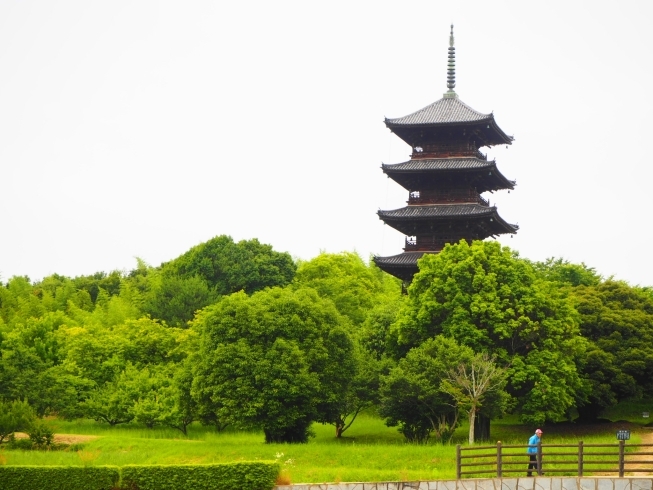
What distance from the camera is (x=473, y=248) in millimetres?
49906

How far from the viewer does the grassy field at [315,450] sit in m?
36.2

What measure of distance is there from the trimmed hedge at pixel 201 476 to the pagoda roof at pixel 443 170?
2949cm

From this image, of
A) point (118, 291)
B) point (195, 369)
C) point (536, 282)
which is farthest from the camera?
point (118, 291)

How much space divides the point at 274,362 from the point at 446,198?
2051 centimetres

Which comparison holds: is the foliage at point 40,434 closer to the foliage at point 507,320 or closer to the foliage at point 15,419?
the foliage at point 15,419

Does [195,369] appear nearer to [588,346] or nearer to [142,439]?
[142,439]

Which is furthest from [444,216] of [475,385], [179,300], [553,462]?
[553,462]

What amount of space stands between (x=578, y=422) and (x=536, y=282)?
311 inches

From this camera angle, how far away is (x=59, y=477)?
33.9m

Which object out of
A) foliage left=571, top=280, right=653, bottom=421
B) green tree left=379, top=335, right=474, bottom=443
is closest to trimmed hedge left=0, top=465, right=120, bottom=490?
green tree left=379, top=335, right=474, bottom=443

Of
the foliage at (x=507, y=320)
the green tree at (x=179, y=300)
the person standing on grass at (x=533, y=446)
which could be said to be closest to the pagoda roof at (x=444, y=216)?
the foliage at (x=507, y=320)

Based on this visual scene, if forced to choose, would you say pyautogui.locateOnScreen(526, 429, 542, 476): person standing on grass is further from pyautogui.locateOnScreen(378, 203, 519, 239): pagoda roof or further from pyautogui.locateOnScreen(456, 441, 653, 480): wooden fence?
pyautogui.locateOnScreen(378, 203, 519, 239): pagoda roof

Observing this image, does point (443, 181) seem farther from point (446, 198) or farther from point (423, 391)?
point (423, 391)

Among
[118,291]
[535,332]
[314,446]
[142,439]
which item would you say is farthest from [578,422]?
[118,291]
